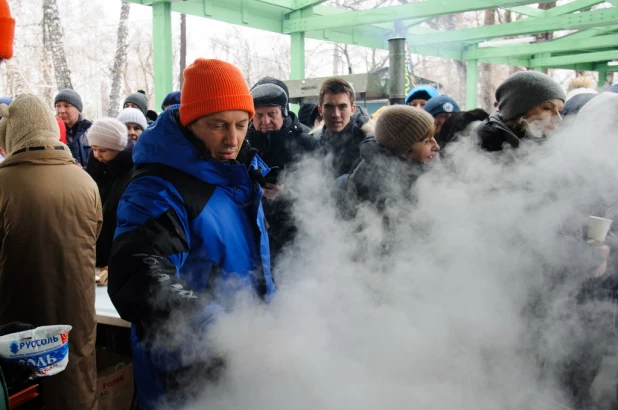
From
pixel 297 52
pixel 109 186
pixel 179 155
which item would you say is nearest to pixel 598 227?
pixel 179 155

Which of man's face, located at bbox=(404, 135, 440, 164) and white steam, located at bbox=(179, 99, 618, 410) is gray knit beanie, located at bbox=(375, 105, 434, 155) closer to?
man's face, located at bbox=(404, 135, 440, 164)

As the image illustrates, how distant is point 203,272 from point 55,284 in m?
1.17

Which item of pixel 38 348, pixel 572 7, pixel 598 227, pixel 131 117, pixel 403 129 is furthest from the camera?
pixel 572 7

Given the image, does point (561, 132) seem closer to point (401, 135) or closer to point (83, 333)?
point (401, 135)

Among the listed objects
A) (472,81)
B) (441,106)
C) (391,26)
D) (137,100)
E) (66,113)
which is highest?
(391,26)

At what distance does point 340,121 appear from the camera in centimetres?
331

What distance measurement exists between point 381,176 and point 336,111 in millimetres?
1054

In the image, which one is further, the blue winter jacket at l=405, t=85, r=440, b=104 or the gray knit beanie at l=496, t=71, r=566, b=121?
the blue winter jacket at l=405, t=85, r=440, b=104

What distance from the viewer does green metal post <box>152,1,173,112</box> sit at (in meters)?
6.05

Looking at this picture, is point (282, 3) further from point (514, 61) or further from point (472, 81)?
point (514, 61)

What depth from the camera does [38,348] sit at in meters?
1.36

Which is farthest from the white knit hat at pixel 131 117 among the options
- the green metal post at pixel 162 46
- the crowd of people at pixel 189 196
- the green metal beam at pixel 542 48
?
the green metal beam at pixel 542 48

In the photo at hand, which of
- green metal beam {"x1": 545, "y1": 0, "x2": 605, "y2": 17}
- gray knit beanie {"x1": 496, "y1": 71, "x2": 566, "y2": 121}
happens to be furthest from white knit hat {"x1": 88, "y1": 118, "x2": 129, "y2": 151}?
green metal beam {"x1": 545, "y1": 0, "x2": 605, "y2": 17}

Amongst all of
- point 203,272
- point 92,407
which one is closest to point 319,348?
point 203,272
